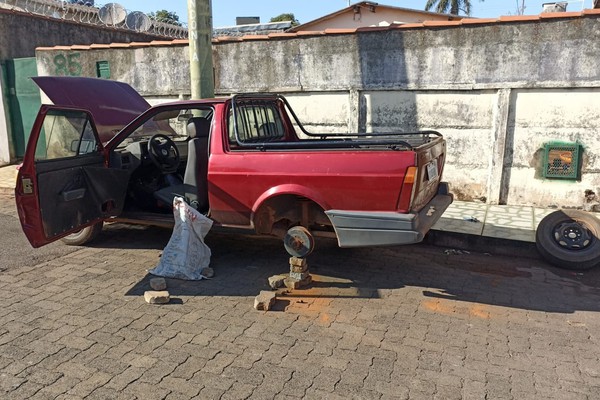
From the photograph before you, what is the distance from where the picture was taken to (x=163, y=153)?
5641 millimetres

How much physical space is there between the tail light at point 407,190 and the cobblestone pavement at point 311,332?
0.87 meters

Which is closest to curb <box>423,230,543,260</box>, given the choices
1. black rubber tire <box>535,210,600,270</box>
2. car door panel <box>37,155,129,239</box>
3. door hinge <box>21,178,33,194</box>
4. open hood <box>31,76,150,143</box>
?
black rubber tire <box>535,210,600,270</box>

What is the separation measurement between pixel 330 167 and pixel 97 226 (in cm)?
313

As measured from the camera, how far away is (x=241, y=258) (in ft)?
17.7

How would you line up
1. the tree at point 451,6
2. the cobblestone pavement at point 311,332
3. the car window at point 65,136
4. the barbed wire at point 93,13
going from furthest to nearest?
the tree at point 451,6, the barbed wire at point 93,13, the car window at point 65,136, the cobblestone pavement at point 311,332

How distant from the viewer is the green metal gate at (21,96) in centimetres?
1090

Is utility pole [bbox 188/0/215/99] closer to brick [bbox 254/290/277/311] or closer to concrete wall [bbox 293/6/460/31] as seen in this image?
brick [bbox 254/290/277/311]

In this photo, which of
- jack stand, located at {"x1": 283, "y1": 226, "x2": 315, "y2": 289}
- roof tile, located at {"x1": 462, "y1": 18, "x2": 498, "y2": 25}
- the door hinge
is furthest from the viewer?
roof tile, located at {"x1": 462, "y1": 18, "x2": 498, "y2": 25}

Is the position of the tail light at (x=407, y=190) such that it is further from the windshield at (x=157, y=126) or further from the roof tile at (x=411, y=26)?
the roof tile at (x=411, y=26)

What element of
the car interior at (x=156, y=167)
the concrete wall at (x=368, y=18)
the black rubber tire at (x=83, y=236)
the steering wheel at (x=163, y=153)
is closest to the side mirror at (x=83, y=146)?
the car interior at (x=156, y=167)

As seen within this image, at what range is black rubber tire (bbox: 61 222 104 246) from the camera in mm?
5695

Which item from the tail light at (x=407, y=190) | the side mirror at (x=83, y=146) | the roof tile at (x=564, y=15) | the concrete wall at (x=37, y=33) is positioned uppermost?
the concrete wall at (x=37, y=33)

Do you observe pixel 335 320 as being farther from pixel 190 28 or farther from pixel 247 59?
pixel 247 59

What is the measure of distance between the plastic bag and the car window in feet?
3.90
